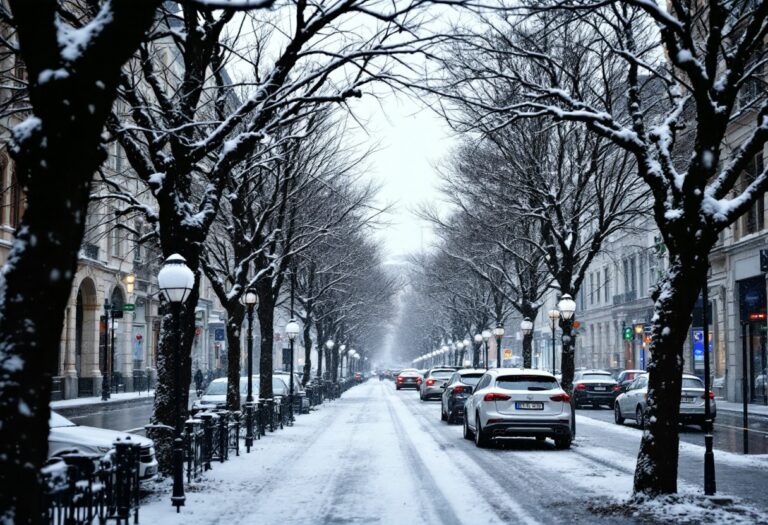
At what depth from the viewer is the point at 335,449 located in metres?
19.8

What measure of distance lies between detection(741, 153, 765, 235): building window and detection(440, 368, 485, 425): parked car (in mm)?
14770

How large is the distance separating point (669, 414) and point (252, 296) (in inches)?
591

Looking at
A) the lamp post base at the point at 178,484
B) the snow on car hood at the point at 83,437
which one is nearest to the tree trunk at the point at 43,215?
the lamp post base at the point at 178,484

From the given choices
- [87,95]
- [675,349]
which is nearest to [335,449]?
[675,349]

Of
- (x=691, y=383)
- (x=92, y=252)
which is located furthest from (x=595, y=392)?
(x=92, y=252)

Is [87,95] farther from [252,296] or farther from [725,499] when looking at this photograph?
[252,296]

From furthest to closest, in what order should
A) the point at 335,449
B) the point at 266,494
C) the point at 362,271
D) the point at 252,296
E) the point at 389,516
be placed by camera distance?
the point at 362,271, the point at 252,296, the point at 335,449, the point at 266,494, the point at 389,516

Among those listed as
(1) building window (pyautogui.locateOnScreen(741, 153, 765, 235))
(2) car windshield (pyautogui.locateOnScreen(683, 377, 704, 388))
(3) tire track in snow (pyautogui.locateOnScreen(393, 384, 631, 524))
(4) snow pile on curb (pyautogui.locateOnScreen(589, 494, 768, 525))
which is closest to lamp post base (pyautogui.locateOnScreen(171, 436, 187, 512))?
(3) tire track in snow (pyautogui.locateOnScreen(393, 384, 631, 524))

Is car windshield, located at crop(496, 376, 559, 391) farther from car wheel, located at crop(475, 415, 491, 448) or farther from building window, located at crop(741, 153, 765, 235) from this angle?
building window, located at crop(741, 153, 765, 235)

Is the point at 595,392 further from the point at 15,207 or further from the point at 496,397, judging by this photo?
the point at 15,207

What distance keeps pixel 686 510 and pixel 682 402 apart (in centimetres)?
1503

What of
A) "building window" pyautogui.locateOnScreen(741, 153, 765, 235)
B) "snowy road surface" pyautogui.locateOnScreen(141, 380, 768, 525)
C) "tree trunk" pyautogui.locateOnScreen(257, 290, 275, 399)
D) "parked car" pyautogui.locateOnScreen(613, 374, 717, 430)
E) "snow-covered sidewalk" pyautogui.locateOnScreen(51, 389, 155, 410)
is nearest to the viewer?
"snowy road surface" pyautogui.locateOnScreen(141, 380, 768, 525)

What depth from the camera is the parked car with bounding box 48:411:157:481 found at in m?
12.4

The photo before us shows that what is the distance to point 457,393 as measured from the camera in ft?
91.4
